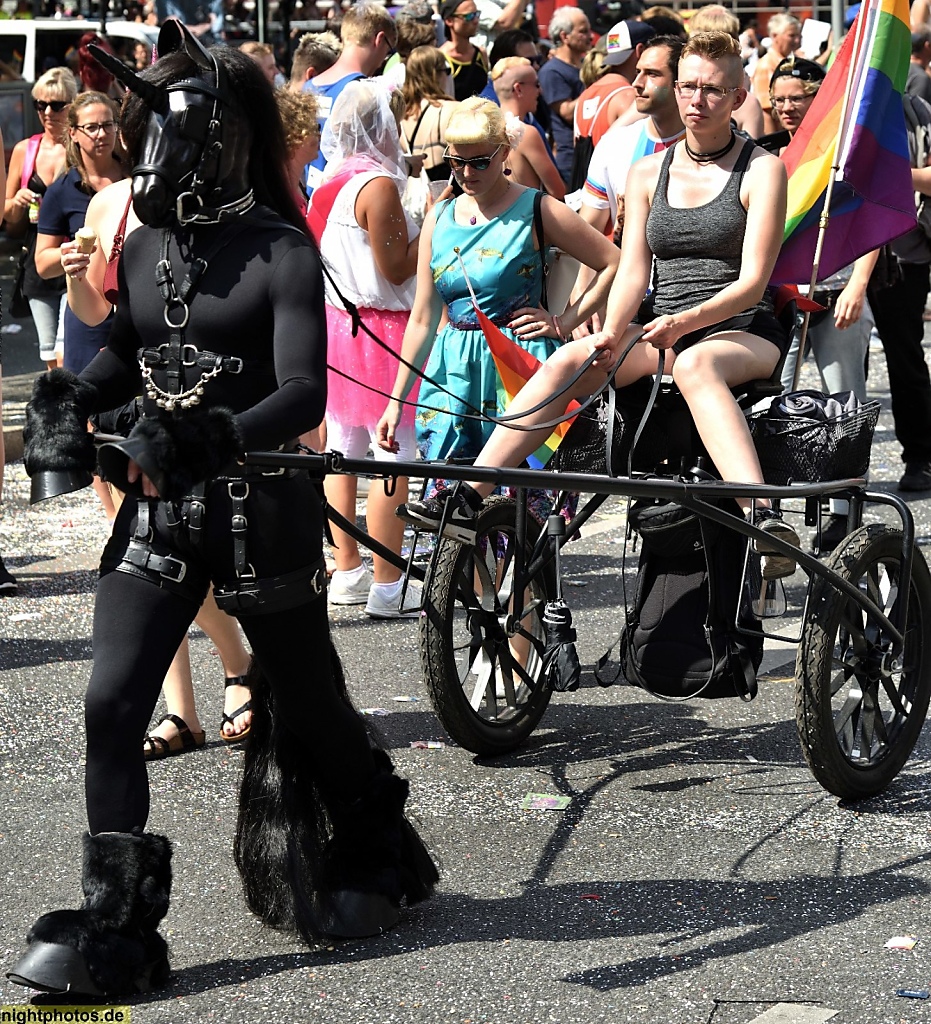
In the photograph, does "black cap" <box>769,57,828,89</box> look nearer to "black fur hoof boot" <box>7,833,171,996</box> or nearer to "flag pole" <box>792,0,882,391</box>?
"flag pole" <box>792,0,882,391</box>

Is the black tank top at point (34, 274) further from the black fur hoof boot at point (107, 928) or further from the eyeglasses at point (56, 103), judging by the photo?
the black fur hoof boot at point (107, 928)

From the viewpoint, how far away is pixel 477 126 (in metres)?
5.29

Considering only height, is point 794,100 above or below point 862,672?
above

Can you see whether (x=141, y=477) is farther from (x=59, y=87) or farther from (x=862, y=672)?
(x=59, y=87)

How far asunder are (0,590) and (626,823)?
12.1ft

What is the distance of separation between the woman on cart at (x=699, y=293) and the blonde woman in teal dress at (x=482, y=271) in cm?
38

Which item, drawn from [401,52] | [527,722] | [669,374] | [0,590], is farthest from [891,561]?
[401,52]

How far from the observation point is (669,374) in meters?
4.86

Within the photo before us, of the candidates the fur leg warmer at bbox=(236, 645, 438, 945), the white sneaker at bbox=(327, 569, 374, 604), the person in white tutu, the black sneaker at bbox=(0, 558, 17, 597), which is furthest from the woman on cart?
the black sneaker at bbox=(0, 558, 17, 597)

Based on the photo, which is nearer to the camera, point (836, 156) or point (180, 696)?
point (180, 696)

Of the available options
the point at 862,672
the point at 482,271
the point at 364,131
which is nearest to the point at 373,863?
the point at 862,672

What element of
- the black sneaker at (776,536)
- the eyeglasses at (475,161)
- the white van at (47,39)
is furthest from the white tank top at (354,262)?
the white van at (47,39)

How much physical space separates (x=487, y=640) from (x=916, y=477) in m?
4.44

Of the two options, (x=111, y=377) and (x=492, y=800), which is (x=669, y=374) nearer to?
(x=492, y=800)
